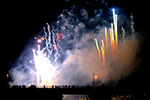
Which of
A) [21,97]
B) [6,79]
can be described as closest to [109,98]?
[21,97]

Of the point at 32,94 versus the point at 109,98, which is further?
the point at 109,98

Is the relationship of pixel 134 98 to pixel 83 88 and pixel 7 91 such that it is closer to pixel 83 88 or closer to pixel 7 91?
pixel 83 88

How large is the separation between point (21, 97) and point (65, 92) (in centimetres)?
1129

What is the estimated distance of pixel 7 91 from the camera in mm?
51188

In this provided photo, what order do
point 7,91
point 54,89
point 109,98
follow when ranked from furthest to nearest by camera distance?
1. point 109,98
2. point 54,89
3. point 7,91

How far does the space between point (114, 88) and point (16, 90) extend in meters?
22.8

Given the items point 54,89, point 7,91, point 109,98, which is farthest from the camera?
point 109,98

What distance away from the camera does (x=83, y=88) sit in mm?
58781

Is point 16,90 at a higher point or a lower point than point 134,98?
higher

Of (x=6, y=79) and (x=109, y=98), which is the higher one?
(x=6, y=79)

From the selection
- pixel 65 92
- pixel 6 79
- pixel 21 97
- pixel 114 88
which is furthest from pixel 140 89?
pixel 6 79

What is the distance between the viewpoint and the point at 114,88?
5819 centimetres

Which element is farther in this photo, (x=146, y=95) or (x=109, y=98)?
(x=109, y=98)

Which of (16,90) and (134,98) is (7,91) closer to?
(16,90)
